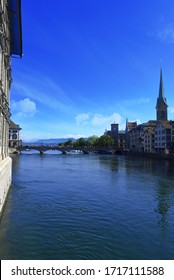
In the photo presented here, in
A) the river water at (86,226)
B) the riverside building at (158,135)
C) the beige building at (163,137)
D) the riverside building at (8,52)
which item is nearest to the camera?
the river water at (86,226)

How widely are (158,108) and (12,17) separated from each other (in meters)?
159

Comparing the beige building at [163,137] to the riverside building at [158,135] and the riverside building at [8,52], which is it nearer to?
the riverside building at [158,135]

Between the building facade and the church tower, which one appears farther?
the church tower

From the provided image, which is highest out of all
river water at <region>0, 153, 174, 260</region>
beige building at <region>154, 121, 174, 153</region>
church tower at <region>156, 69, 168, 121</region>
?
church tower at <region>156, 69, 168, 121</region>

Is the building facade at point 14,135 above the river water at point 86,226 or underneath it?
above

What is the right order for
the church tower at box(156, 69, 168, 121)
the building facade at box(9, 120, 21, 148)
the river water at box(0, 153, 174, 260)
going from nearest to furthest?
Answer: the river water at box(0, 153, 174, 260) → the building facade at box(9, 120, 21, 148) → the church tower at box(156, 69, 168, 121)

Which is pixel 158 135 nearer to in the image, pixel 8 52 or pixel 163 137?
pixel 163 137

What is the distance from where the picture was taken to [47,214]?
2055cm

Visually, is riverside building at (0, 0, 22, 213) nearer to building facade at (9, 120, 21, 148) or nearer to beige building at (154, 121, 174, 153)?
beige building at (154, 121, 174, 153)

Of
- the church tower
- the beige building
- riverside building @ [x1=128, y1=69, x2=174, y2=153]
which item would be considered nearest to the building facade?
riverside building @ [x1=128, y1=69, x2=174, y2=153]

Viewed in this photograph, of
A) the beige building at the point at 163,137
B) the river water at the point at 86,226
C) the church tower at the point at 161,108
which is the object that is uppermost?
the church tower at the point at 161,108

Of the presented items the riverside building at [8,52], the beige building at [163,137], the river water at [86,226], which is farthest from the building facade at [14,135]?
the river water at [86,226]

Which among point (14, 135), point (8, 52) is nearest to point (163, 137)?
point (14, 135)

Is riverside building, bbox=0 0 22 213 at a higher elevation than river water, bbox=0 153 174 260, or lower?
higher
